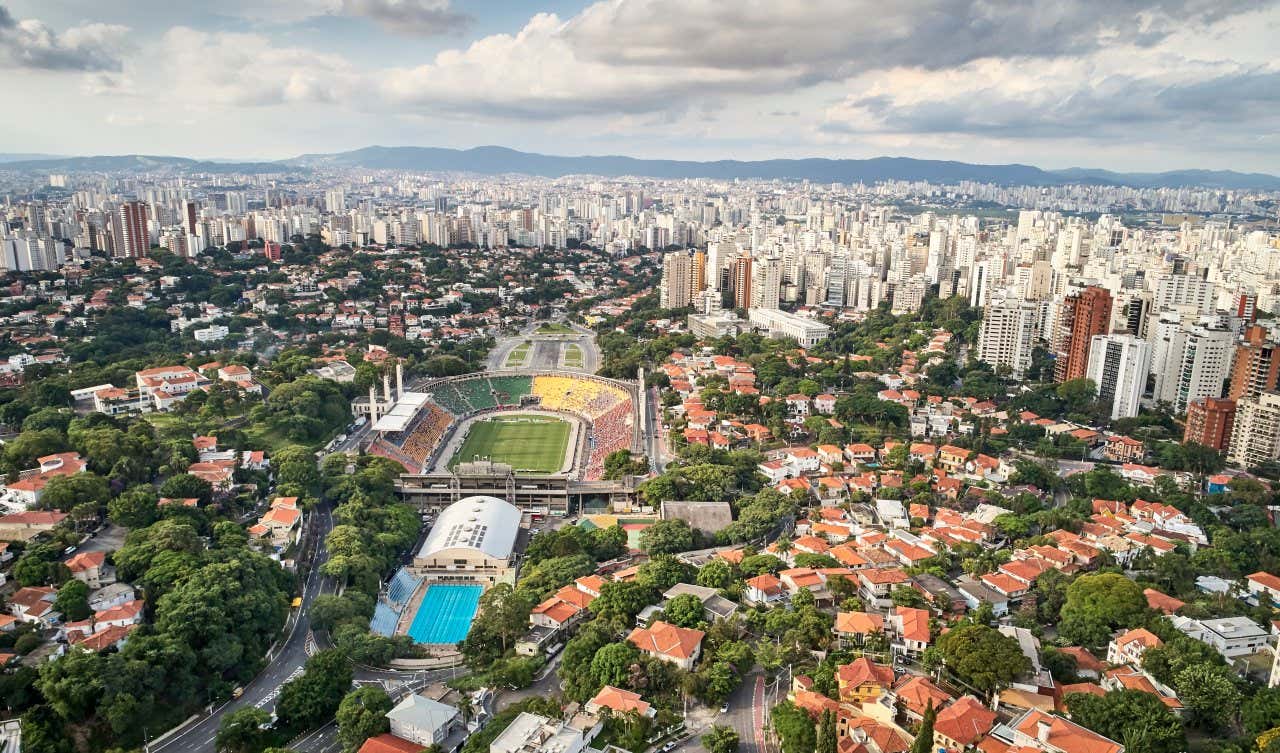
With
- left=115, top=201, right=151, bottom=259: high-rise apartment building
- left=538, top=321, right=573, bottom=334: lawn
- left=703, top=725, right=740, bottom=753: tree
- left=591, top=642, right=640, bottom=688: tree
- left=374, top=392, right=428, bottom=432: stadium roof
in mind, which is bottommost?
left=538, top=321, right=573, bottom=334: lawn

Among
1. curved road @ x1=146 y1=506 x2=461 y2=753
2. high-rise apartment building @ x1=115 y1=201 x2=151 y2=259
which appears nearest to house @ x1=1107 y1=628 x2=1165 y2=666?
curved road @ x1=146 y1=506 x2=461 y2=753

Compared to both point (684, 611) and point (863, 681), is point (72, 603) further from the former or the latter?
point (863, 681)

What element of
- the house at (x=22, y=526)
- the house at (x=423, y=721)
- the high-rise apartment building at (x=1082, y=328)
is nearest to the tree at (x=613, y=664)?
the house at (x=423, y=721)

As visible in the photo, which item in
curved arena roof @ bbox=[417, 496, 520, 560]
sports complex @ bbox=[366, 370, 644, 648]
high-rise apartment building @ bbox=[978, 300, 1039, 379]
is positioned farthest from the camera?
high-rise apartment building @ bbox=[978, 300, 1039, 379]

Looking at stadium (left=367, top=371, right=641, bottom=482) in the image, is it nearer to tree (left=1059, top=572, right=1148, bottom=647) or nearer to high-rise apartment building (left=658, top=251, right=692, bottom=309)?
tree (left=1059, top=572, right=1148, bottom=647)

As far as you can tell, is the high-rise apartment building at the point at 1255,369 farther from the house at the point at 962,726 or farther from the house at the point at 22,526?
the house at the point at 22,526

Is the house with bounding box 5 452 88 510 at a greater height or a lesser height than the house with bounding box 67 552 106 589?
greater
